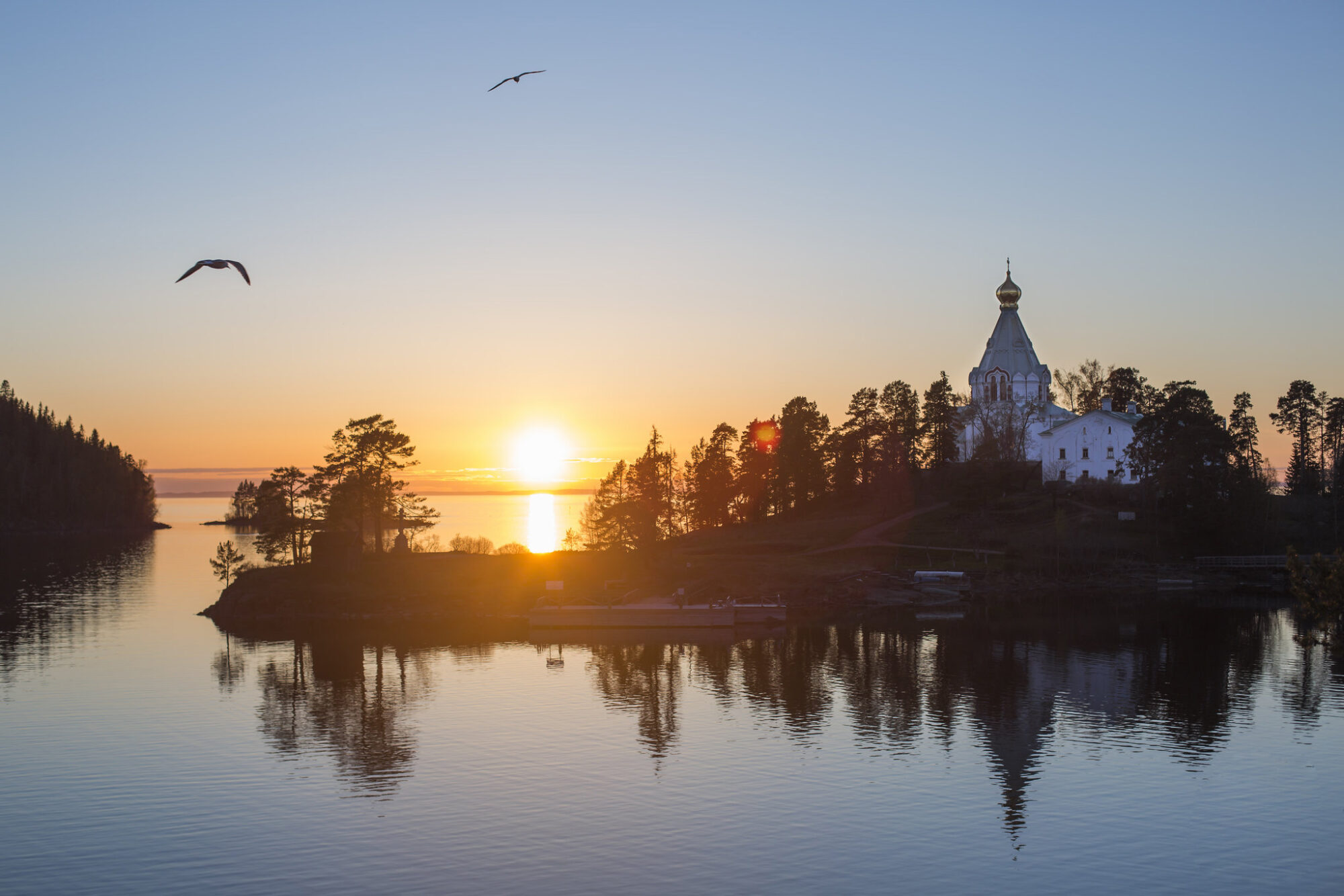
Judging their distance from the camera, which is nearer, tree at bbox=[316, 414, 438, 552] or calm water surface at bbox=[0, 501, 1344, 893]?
calm water surface at bbox=[0, 501, 1344, 893]

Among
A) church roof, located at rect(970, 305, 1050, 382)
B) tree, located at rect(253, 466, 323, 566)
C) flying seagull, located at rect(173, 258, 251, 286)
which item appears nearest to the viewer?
flying seagull, located at rect(173, 258, 251, 286)

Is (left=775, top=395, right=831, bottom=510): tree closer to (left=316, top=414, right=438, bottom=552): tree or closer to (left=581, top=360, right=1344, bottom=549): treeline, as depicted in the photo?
(left=581, top=360, right=1344, bottom=549): treeline

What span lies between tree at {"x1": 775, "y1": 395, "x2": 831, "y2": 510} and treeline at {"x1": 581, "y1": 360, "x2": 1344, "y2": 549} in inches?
4.2

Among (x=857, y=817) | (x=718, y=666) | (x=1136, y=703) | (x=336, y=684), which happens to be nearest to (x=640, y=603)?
(x=718, y=666)

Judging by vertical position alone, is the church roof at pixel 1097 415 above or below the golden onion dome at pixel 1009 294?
below

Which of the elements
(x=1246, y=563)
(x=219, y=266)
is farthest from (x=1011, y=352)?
(x=219, y=266)

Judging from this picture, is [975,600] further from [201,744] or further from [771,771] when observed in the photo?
[201,744]

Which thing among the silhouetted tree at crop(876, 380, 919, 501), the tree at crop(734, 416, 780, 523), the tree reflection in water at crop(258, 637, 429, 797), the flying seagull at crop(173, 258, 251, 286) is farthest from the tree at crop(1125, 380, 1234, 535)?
the flying seagull at crop(173, 258, 251, 286)

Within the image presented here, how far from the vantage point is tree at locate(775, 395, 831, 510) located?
114500mm

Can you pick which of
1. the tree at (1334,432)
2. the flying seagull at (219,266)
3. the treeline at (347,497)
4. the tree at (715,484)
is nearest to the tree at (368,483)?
the treeline at (347,497)

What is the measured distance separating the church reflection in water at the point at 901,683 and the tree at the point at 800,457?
135 feet

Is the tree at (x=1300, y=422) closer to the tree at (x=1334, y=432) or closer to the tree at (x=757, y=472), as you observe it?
the tree at (x=1334, y=432)

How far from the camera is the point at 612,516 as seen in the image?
10462 cm

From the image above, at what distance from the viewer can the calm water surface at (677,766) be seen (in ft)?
89.8
